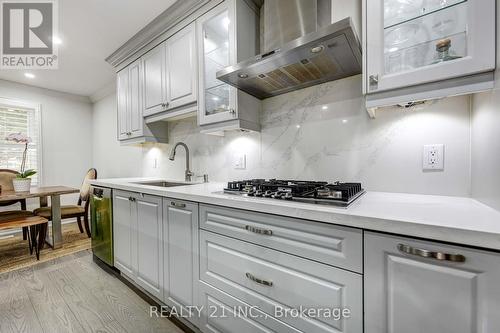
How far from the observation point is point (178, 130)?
8.59 feet

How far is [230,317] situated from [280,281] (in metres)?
0.42

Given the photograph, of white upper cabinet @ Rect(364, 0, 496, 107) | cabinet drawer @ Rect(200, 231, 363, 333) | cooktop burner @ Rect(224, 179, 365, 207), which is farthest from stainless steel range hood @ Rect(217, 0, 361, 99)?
cabinet drawer @ Rect(200, 231, 363, 333)

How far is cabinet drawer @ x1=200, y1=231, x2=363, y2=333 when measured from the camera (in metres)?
0.82

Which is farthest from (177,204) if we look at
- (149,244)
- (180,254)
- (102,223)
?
(102,223)

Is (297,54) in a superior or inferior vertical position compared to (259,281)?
superior

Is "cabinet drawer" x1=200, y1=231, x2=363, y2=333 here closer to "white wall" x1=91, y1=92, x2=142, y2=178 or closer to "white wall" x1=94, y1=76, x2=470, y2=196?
"white wall" x1=94, y1=76, x2=470, y2=196

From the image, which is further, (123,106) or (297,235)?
(123,106)

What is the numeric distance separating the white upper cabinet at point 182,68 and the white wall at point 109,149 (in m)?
1.54

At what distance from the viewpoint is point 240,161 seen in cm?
195

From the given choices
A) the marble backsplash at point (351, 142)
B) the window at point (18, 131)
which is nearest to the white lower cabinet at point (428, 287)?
the marble backsplash at point (351, 142)

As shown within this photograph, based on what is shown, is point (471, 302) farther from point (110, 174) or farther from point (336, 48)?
point (110, 174)

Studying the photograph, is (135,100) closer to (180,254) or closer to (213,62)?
(213,62)

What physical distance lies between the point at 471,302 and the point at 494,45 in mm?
862

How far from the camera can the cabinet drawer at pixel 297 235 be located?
80cm
